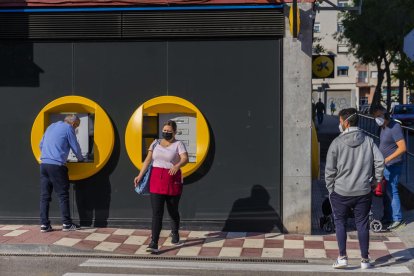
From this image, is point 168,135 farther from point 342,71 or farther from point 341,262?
point 342,71

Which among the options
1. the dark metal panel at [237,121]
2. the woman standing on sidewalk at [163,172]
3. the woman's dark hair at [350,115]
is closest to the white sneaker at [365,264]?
the woman's dark hair at [350,115]

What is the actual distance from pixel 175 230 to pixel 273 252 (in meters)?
1.22

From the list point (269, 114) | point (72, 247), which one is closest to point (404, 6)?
point (269, 114)

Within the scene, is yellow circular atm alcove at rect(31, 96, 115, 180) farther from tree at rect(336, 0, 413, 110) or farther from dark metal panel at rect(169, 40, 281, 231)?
tree at rect(336, 0, 413, 110)

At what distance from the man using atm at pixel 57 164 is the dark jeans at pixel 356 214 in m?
3.52

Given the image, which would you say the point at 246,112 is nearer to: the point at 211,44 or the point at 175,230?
the point at 211,44

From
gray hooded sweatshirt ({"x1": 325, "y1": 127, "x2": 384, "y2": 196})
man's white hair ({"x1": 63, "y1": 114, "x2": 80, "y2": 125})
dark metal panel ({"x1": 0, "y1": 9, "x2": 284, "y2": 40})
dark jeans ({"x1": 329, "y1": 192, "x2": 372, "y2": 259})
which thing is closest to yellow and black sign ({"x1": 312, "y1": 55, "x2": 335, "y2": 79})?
dark metal panel ({"x1": 0, "y1": 9, "x2": 284, "y2": 40})

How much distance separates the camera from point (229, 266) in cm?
667

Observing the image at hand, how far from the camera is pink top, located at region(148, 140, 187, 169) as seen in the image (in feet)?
23.6

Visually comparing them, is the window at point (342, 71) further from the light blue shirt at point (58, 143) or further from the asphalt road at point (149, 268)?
the asphalt road at point (149, 268)

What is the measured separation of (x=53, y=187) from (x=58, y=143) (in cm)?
62

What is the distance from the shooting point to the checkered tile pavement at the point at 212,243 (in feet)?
23.6

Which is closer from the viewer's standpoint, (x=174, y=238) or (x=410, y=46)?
(x=174, y=238)

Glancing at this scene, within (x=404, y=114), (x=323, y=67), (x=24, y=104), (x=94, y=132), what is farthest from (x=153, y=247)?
(x=404, y=114)
